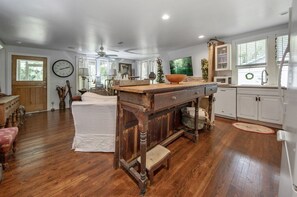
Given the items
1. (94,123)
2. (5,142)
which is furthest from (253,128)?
(5,142)

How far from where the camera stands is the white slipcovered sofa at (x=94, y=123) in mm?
2219

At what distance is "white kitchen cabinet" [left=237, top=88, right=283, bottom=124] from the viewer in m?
3.34

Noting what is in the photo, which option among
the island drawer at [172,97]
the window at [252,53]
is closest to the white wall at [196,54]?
the window at [252,53]

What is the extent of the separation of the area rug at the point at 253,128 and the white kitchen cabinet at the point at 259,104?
0.25 metres

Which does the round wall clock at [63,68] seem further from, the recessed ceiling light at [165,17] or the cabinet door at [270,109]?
the cabinet door at [270,109]

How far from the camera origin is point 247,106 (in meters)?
3.76

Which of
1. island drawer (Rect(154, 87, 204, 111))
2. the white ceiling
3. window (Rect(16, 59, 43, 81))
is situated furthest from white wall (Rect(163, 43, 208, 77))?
window (Rect(16, 59, 43, 81))

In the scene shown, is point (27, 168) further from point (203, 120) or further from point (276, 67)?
point (276, 67)

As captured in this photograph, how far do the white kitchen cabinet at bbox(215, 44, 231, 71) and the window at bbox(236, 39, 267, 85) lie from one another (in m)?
0.34

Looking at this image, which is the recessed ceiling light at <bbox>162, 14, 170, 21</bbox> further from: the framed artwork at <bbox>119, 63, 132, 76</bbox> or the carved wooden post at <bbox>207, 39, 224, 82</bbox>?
the framed artwork at <bbox>119, 63, 132, 76</bbox>

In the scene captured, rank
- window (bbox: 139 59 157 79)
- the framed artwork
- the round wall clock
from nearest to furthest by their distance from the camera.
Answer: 1. the round wall clock
2. window (bbox: 139 59 157 79)
3. the framed artwork

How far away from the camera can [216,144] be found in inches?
99.8

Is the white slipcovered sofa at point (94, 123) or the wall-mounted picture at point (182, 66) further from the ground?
the wall-mounted picture at point (182, 66)

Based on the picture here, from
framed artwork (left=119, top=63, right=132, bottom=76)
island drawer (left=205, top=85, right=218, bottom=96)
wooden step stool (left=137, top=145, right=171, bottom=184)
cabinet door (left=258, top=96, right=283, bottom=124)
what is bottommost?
wooden step stool (left=137, top=145, right=171, bottom=184)
